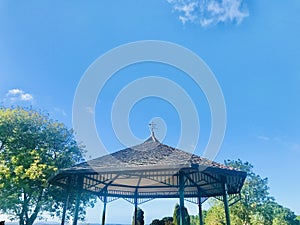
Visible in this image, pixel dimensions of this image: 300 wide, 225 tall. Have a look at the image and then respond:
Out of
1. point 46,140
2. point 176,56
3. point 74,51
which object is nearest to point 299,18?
point 176,56

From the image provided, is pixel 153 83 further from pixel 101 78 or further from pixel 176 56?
pixel 101 78

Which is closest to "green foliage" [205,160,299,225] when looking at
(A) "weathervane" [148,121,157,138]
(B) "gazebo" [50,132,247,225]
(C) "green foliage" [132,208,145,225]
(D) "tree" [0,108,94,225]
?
(B) "gazebo" [50,132,247,225]

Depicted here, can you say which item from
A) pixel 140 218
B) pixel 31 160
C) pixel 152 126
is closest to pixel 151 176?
pixel 152 126

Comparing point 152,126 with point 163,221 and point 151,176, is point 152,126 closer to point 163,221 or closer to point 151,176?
point 151,176

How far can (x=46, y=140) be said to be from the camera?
44.2 ft

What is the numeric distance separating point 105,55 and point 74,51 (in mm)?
1603

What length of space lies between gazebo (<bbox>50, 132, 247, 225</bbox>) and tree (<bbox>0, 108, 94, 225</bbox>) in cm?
364

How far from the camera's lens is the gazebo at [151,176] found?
6.53 meters

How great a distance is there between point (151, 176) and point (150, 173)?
11 cm

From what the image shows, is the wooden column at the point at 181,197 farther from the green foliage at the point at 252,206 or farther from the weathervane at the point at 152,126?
the green foliage at the point at 252,206

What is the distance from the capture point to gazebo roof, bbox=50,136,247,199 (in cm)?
655

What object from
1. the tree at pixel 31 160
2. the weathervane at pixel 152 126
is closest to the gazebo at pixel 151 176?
the weathervane at pixel 152 126

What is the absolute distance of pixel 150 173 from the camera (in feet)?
→ 24.7

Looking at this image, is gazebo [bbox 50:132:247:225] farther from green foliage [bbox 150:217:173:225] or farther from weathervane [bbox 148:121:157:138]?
green foliage [bbox 150:217:173:225]
